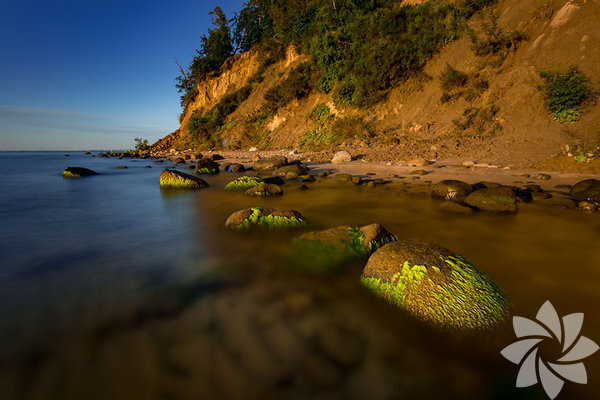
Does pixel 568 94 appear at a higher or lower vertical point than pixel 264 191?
higher

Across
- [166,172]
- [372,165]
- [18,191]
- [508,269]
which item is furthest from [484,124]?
[18,191]

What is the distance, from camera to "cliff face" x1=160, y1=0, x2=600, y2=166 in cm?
947

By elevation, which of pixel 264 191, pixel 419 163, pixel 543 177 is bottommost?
pixel 264 191

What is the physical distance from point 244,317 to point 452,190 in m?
5.56

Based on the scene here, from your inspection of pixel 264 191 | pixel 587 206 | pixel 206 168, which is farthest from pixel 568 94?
pixel 206 168

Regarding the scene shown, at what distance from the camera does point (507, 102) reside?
1116cm

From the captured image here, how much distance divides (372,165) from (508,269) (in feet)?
28.4

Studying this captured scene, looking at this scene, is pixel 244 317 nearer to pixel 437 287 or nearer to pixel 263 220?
pixel 437 287

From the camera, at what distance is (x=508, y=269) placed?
112 inches

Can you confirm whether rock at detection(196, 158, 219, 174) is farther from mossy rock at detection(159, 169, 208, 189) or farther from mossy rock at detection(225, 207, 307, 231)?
mossy rock at detection(225, 207, 307, 231)

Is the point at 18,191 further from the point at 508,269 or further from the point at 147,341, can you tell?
the point at 508,269

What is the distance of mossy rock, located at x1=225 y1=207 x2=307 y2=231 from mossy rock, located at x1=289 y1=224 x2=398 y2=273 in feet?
2.74

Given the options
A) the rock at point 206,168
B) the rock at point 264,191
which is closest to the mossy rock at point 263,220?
the rock at point 264,191

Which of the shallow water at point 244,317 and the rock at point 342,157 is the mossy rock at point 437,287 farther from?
the rock at point 342,157
